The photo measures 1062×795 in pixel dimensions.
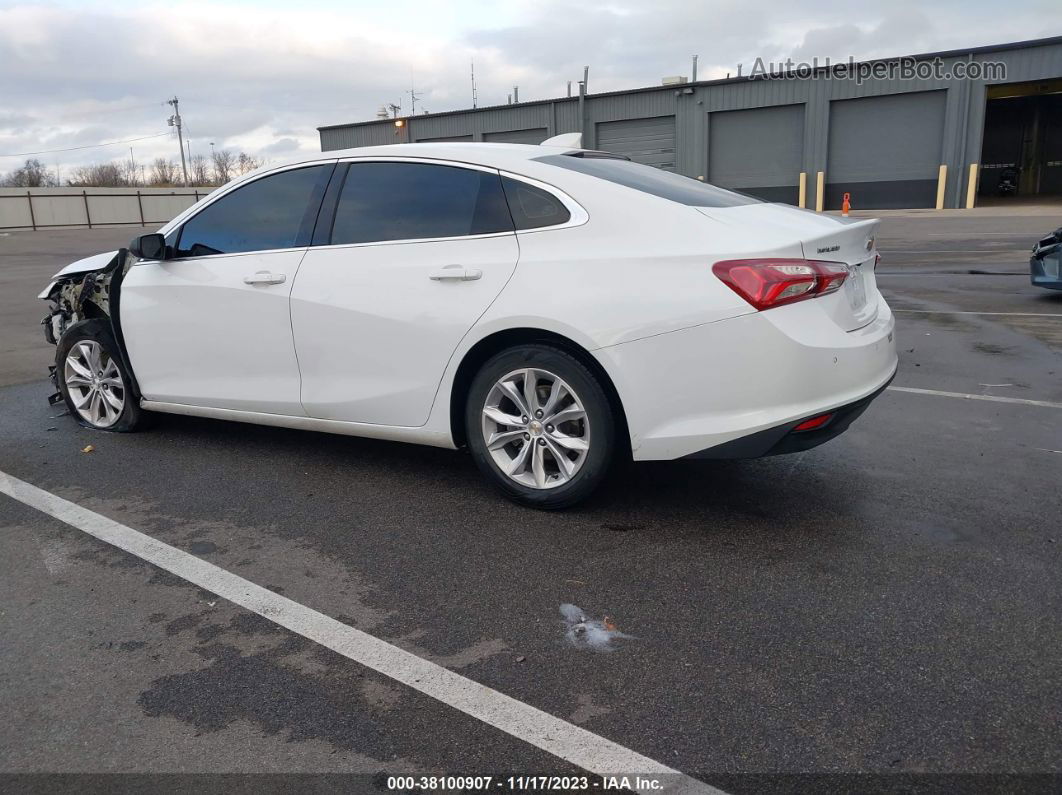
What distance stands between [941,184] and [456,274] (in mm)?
34961

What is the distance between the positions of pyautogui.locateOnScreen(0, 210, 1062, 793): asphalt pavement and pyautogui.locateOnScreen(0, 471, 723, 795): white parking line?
0.14 feet

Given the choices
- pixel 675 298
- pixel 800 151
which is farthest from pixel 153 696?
pixel 800 151

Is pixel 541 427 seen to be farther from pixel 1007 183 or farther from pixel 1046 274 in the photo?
pixel 1007 183

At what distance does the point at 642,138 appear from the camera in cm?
4047

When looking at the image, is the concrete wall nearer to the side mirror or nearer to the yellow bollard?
the yellow bollard

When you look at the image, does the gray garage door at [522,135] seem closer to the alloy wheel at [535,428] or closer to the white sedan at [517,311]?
the white sedan at [517,311]

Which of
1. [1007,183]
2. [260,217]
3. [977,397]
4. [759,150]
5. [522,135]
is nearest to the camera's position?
[260,217]

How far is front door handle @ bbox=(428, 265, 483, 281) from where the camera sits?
399 cm

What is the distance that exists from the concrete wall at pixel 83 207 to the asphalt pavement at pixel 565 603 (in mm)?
44973

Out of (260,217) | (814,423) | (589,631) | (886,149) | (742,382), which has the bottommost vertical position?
(589,631)

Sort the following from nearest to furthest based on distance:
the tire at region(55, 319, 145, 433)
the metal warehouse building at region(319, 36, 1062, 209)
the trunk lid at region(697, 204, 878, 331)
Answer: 1. the trunk lid at region(697, 204, 878, 331)
2. the tire at region(55, 319, 145, 433)
3. the metal warehouse building at region(319, 36, 1062, 209)

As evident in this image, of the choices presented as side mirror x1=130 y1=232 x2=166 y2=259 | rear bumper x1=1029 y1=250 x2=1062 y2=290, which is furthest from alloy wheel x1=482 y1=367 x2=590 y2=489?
rear bumper x1=1029 y1=250 x2=1062 y2=290

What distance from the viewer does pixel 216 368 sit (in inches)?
195

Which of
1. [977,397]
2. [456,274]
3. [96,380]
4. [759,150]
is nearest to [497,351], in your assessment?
[456,274]
